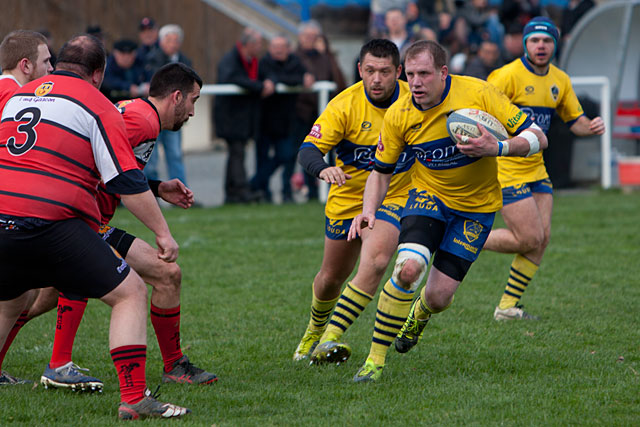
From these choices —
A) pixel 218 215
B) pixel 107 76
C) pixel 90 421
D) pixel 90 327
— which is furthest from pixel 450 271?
pixel 107 76

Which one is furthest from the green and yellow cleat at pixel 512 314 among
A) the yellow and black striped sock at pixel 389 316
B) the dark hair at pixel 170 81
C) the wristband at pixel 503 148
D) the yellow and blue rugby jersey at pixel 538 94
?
the dark hair at pixel 170 81

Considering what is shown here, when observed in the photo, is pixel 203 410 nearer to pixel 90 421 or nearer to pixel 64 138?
pixel 90 421

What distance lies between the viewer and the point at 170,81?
5504mm

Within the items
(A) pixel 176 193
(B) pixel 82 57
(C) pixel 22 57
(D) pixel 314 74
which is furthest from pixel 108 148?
(D) pixel 314 74

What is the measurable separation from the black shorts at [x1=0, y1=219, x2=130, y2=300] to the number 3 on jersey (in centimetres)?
42

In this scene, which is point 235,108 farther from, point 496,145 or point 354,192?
point 496,145

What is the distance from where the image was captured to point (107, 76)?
43.7 ft

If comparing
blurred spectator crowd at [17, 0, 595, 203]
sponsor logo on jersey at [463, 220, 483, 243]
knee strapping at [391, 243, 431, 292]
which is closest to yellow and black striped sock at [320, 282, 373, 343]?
knee strapping at [391, 243, 431, 292]

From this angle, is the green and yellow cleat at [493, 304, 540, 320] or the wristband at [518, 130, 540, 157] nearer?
the wristband at [518, 130, 540, 157]

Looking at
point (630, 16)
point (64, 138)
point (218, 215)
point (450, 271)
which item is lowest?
point (218, 215)

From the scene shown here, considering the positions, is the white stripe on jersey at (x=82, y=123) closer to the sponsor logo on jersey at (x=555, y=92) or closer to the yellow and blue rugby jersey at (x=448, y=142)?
the yellow and blue rugby jersey at (x=448, y=142)

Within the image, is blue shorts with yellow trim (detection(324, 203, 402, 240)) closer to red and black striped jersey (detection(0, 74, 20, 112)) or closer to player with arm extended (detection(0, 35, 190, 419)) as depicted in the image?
player with arm extended (detection(0, 35, 190, 419))

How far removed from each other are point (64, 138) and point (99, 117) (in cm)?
21

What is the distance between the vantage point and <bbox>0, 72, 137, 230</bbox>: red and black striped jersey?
4.70 m
